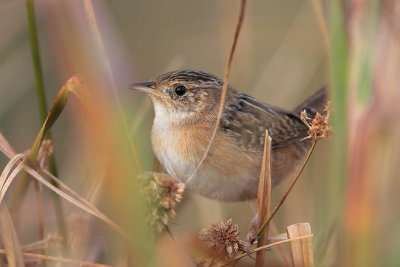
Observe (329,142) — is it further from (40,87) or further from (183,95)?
(40,87)

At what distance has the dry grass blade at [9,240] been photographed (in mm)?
1856

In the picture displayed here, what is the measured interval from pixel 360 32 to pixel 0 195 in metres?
1.33

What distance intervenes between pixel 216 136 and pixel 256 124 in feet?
0.97

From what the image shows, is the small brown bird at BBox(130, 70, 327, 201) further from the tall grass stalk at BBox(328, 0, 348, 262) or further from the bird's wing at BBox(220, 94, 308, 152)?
the tall grass stalk at BBox(328, 0, 348, 262)

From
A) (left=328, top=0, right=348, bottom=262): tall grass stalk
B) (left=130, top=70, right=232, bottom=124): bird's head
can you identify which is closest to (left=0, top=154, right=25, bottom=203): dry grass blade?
(left=130, top=70, right=232, bottom=124): bird's head

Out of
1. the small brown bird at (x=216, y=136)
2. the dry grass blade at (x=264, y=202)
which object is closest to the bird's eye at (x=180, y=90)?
the small brown bird at (x=216, y=136)

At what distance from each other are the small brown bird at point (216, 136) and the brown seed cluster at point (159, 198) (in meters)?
0.76

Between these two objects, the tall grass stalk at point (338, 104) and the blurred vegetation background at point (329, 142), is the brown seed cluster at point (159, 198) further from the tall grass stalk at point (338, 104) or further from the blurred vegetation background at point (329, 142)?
the tall grass stalk at point (338, 104)

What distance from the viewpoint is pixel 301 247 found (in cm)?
196

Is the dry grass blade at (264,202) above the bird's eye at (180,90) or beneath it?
beneath

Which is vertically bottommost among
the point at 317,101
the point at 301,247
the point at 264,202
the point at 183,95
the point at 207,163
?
the point at 301,247

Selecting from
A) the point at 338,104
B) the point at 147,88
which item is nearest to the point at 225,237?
the point at 338,104

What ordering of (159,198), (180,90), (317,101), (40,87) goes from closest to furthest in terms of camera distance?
1. (159,198)
2. (40,87)
3. (180,90)
4. (317,101)

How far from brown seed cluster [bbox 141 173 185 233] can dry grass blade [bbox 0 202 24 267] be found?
19.5 inches
